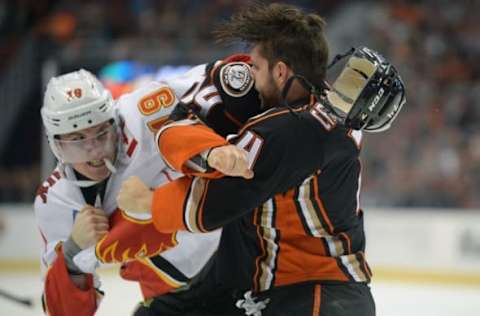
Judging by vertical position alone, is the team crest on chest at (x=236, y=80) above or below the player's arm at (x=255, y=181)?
above

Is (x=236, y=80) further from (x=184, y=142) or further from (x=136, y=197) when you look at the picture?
(x=136, y=197)

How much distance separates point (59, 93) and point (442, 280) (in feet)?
11.3

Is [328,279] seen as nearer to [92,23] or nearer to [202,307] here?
[202,307]

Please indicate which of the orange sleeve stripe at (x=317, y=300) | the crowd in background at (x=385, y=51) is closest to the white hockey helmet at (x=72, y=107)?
the orange sleeve stripe at (x=317, y=300)

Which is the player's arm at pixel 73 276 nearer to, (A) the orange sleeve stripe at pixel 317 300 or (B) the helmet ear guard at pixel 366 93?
(A) the orange sleeve stripe at pixel 317 300

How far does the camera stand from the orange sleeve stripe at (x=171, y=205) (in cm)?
208

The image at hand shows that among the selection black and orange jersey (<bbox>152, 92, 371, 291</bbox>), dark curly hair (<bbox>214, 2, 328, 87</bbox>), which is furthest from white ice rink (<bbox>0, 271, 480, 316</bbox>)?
dark curly hair (<bbox>214, 2, 328, 87</bbox>)

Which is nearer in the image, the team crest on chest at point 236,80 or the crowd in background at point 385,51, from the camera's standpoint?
the team crest on chest at point 236,80

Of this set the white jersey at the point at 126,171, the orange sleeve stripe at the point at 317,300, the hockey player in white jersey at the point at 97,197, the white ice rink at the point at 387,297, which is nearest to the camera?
the orange sleeve stripe at the point at 317,300

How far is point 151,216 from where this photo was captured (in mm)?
2281

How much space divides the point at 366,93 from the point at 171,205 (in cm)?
54

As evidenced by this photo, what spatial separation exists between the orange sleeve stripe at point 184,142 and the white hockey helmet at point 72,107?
0.55 meters

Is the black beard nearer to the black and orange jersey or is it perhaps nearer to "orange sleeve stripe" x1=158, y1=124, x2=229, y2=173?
the black and orange jersey

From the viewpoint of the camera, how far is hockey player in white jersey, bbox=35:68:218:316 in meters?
2.48
